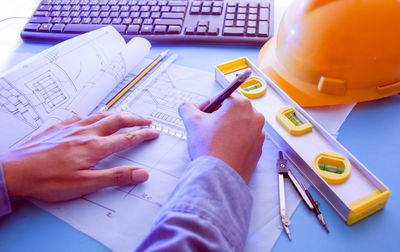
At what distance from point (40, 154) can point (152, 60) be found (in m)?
0.35

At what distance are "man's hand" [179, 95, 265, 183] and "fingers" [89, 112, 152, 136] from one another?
105mm

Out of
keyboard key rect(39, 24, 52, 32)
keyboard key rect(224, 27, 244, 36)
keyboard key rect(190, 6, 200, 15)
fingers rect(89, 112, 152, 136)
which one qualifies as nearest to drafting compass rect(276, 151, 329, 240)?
fingers rect(89, 112, 152, 136)

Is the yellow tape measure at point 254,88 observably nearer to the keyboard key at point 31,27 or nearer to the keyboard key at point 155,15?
the keyboard key at point 155,15

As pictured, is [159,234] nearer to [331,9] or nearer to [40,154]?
[40,154]

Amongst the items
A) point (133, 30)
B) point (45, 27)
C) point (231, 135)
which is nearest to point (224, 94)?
point (231, 135)

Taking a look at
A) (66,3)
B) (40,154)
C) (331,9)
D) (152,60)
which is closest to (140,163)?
(40,154)

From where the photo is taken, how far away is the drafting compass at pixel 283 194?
39 cm

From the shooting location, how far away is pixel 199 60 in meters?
0.69

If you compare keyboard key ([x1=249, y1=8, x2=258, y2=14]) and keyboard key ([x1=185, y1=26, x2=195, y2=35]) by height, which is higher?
keyboard key ([x1=249, y1=8, x2=258, y2=14])

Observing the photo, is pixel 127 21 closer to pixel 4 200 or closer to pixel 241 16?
pixel 241 16

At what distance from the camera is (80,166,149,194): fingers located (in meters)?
0.43

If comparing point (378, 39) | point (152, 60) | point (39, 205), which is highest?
point (378, 39)

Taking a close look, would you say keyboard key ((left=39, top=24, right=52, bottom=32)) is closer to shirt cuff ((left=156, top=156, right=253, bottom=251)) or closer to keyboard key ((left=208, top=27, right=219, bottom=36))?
keyboard key ((left=208, top=27, right=219, bottom=36))

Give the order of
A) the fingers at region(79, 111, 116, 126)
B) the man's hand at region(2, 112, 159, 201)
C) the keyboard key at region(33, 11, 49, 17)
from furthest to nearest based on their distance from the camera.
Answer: the keyboard key at region(33, 11, 49, 17)
the fingers at region(79, 111, 116, 126)
the man's hand at region(2, 112, 159, 201)
